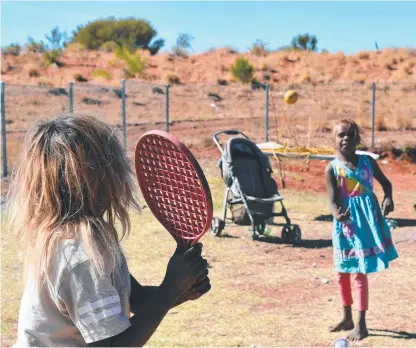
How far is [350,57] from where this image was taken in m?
46.4

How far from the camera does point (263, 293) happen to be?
6.73m

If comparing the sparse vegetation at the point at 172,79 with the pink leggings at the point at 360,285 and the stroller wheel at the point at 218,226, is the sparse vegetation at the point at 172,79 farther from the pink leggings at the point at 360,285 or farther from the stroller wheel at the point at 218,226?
the pink leggings at the point at 360,285

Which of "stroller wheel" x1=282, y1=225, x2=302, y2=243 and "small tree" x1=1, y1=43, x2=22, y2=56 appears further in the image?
"small tree" x1=1, y1=43, x2=22, y2=56

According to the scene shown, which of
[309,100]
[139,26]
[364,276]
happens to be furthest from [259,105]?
[139,26]

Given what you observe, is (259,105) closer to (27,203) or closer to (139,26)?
(27,203)

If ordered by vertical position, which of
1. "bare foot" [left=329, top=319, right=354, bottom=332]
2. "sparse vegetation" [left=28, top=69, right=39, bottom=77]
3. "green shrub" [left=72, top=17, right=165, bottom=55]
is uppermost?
"green shrub" [left=72, top=17, right=165, bottom=55]

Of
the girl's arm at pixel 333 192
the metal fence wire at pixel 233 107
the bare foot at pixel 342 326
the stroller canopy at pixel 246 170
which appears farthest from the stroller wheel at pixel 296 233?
the metal fence wire at pixel 233 107

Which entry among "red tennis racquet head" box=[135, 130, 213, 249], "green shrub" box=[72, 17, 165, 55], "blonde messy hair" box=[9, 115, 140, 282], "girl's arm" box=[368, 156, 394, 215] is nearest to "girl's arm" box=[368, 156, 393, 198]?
"girl's arm" box=[368, 156, 394, 215]

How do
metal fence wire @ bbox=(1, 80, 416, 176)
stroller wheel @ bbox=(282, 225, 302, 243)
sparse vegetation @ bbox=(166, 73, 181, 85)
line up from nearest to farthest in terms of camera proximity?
stroller wheel @ bbox=(282, 225, 302, 243) < metal fence wire @ bbox=(1, 80, 416, 176) < sparse vegetation @ bbox=(166, 73, 181, 85)

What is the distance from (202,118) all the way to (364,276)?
21836 mm

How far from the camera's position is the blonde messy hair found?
1999 mm

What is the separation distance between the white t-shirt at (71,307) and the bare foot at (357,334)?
3.65 metres

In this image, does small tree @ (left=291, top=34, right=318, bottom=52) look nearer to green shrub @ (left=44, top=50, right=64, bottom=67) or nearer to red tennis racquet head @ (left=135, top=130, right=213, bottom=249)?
green shrub @ (left=44, top=50, right=64, bottom=67)

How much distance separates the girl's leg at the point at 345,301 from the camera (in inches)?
216
